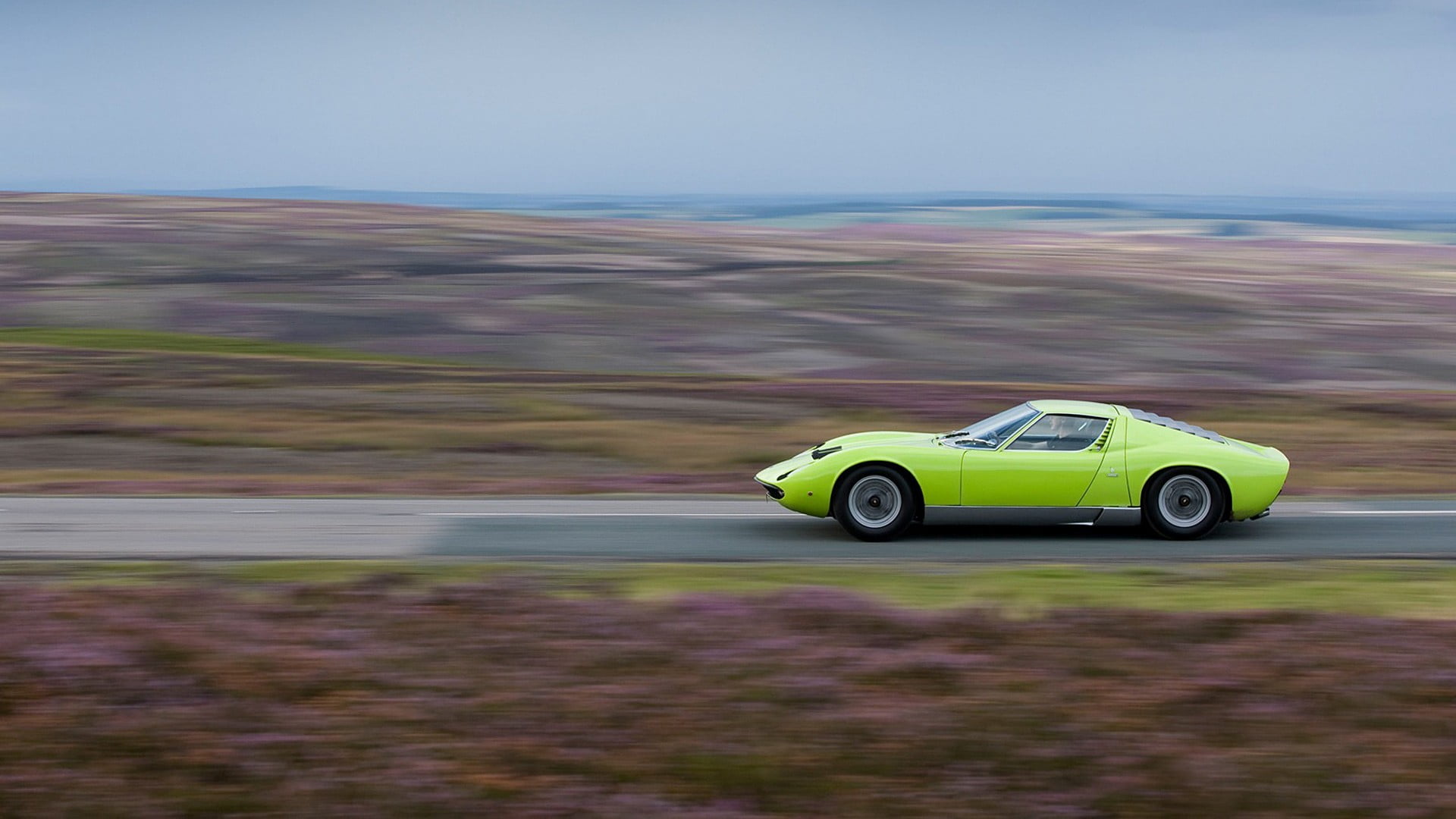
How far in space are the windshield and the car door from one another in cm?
10

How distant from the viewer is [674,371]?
1146 inches

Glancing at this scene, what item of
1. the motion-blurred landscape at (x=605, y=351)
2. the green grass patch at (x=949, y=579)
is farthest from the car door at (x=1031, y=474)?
the motion-blurred landscape at (x=605, y=351)

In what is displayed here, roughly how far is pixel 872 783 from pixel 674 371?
23.6 meters

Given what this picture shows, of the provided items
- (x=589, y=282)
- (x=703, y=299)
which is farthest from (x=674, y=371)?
(x=589, y=282)

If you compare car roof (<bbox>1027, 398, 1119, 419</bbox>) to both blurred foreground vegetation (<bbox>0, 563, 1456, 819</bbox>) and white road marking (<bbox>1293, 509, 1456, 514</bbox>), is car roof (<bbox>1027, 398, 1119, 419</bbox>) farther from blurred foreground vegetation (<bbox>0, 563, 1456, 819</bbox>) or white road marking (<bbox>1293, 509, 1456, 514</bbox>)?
white road marking (<bbox>1293, 509, 1456, 514</bbox>)

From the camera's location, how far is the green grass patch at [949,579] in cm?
891

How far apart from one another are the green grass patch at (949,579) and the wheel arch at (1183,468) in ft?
3.24

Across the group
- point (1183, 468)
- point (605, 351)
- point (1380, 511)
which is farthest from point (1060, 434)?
point (605, 351)

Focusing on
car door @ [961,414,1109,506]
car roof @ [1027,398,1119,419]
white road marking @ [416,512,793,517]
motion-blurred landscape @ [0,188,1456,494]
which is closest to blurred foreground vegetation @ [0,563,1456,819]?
car door @ [961,414,1109,506]

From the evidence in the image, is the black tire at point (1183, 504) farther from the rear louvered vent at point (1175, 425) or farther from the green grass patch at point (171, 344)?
the green grass patch at point (171, 344)

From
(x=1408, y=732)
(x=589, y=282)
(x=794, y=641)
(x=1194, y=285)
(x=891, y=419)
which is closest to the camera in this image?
(x=1408, y=732)

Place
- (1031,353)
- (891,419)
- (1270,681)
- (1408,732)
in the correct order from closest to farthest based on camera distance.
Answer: (1408,732), (1270,681), (891,419), (1031,353)

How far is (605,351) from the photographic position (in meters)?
31.7

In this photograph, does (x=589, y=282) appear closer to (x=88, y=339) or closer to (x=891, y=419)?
(x=88, y=339)
